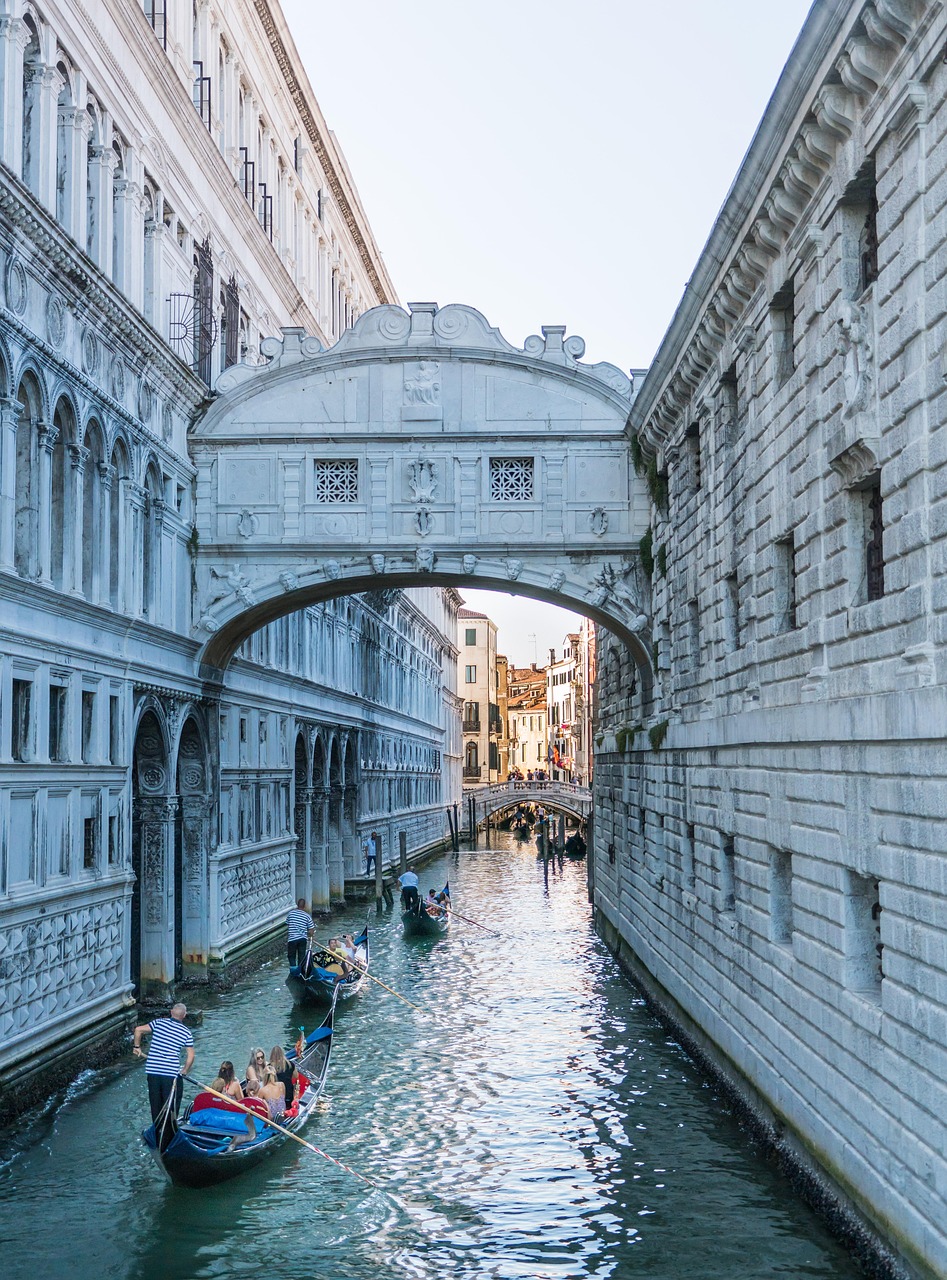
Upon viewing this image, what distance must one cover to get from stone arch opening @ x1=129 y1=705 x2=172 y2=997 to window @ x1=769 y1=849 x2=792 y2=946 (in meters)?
9.40

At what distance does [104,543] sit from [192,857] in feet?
20.9

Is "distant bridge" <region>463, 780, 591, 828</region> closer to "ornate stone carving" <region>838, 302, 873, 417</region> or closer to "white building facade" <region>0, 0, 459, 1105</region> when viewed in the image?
"white building facade" <region>0, 0, 459, 1105</region>

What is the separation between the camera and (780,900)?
531 inches

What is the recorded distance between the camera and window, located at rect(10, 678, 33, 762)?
1466 centimetres

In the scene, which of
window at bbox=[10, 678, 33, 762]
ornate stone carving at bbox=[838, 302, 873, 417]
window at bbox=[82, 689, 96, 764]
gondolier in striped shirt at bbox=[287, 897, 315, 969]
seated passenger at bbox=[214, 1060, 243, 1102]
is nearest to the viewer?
ornate stone carving at bbox=[838, 302, 873, 417]

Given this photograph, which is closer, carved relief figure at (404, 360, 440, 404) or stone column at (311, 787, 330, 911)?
carved relief figure at (404, 360, 440, 404)

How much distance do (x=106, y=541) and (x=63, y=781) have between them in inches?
123

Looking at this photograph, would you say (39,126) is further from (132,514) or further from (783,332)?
(783,332)

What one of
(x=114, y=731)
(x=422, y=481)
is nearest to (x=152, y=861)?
(x=114, y=731)

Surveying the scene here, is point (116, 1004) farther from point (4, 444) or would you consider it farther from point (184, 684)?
point (4, 444)

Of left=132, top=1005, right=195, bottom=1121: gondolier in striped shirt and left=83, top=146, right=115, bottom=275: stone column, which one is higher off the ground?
left=83, top=146, right=115, bottom=275: stone column

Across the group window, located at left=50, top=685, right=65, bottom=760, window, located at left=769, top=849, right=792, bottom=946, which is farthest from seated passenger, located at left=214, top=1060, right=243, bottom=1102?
window, located at left=769, top=849, right=792, bottom=946

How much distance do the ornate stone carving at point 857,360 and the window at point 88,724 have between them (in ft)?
30.9

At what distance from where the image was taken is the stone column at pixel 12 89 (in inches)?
564
